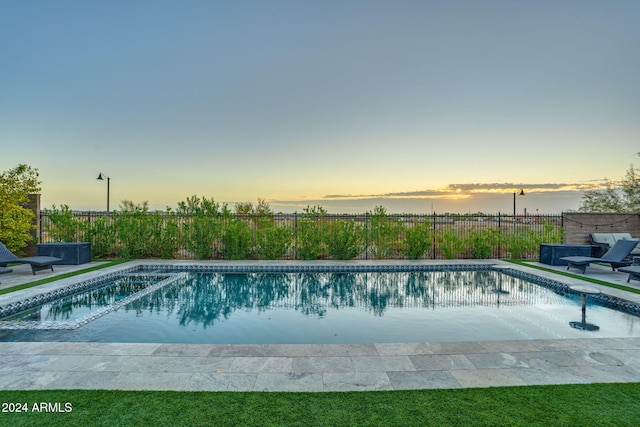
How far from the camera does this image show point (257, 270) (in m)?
10.1

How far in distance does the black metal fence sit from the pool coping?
7355 millimetres

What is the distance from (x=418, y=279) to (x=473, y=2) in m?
8.86

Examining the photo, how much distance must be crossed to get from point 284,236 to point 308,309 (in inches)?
195

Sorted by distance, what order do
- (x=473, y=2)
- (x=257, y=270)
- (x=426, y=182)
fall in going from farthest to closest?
1. (x=426, y=182)
2. (x=473, y=2)
3. (x=257, y=270)

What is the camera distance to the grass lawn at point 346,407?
2.54 meters

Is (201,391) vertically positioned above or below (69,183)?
below

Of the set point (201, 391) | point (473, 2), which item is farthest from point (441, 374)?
point (473, 2)

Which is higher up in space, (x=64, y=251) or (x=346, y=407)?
(x=64, y=251)

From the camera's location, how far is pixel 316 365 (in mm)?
3553

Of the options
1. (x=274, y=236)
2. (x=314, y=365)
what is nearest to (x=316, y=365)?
(x=314, y=365)

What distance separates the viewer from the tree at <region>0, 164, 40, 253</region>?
9.43 m

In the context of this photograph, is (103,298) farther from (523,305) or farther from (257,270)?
(523,305)

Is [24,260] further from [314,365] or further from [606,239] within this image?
[606,239]

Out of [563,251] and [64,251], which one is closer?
[64,251]
